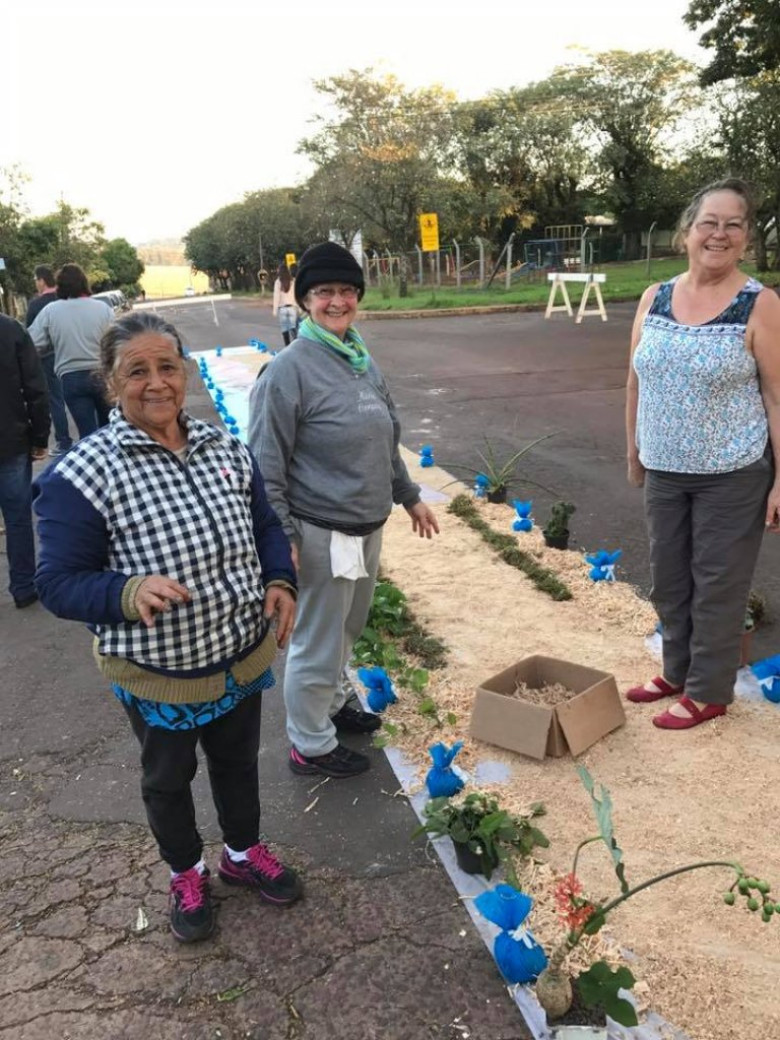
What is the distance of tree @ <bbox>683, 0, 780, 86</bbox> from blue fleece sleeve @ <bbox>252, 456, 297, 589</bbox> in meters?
19.3

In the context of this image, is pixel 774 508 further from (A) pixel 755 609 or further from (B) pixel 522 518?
(B) pixel 522 518

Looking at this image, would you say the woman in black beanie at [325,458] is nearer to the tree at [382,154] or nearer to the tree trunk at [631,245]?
the tree at [382,154]

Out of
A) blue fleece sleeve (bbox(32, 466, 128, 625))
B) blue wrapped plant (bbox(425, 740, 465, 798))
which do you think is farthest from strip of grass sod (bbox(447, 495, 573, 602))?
blue fleece sleeve (bbox(32, 466, 128, 625))

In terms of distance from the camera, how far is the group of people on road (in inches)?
78.4

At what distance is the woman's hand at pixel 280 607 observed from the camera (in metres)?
2.25

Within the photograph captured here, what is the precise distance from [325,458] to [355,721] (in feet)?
4.02

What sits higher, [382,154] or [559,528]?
[382,154]

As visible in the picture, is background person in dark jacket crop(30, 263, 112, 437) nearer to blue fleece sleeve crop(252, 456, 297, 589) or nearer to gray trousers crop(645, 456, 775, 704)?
blue fleece sleeve crop(252, 456, 297, 589)

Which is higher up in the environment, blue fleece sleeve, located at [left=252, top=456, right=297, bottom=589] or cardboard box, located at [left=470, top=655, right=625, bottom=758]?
blue fleece sleeve, located at [left=252, top=456, right=297, bottom=589]

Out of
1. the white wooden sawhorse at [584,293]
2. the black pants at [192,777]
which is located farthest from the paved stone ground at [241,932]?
the white wooden sawhorse at [584,293]

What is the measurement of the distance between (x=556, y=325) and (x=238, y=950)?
18325 millimetres

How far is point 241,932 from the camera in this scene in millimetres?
2398

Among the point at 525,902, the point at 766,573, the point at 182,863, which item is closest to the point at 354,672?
the point at 182,863

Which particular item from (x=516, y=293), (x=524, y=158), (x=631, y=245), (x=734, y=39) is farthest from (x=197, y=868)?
(x=631, y=245)
